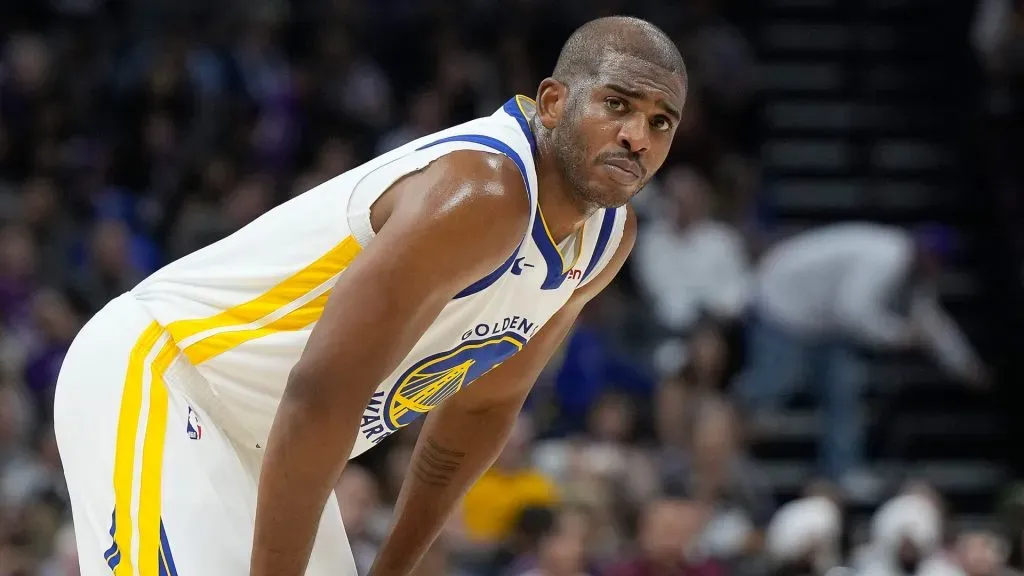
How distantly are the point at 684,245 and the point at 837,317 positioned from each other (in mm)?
1450

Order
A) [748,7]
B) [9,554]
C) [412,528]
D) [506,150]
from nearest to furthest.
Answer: [506,150]
[412,528]
[9,554]
[748,7]

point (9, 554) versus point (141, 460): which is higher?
point (141, 460)

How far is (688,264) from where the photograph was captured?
1284cm

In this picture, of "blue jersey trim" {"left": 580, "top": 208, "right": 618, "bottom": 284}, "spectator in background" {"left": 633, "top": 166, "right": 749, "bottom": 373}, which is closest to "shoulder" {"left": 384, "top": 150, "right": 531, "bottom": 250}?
"blue jersey trim" {"left": 580, "top": 208, "right": 618, "bottom": 284}

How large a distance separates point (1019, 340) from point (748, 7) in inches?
196

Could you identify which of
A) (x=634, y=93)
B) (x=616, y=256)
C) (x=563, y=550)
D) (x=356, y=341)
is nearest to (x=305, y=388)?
(x=356, y=341)

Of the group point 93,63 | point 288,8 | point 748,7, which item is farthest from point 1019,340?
point 93,63

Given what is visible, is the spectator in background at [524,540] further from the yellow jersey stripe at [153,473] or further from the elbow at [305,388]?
the elbow at [305,388]

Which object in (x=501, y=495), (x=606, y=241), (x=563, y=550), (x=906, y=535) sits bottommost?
(x=906, y=535)

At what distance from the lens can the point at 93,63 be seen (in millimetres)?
13648

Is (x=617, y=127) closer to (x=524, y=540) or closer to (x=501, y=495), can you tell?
(x=524, y=540)

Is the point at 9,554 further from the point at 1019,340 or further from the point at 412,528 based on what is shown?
the point at 1019,340

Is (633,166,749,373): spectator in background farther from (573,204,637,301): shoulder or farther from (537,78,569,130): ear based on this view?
(537,78,569,130): ear

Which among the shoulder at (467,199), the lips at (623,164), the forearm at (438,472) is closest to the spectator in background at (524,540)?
the forearm at (438,472)
